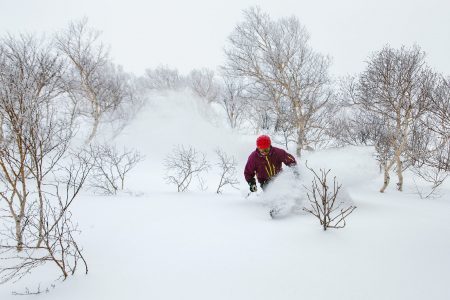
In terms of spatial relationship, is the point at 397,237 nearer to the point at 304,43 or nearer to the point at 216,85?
the point at 304,43

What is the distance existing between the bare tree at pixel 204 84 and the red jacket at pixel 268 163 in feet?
86.2

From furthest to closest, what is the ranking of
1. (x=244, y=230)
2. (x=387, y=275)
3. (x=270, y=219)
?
(x=270, y=219) < (x=244, y=230) < (x=387, y=275)

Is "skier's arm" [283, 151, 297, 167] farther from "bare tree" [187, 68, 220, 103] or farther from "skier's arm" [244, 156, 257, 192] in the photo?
"bare tree" [187, 68, 220, 103]

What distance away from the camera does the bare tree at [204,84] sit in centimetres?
3077

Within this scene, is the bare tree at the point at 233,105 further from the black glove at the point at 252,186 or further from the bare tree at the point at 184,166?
the black glove at the point at 252,186

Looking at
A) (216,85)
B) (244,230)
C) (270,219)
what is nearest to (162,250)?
(244,230)

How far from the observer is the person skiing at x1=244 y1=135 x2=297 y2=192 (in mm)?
4395

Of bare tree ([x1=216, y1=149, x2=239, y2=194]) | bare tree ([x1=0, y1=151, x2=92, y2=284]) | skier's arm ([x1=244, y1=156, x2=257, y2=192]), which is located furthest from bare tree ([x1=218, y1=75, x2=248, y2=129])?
bare tree ([x1=0, y1=151, x2=92, y2=284])

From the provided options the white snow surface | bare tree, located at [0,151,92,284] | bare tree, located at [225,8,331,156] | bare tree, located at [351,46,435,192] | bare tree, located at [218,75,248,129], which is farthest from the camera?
bare tree, located at [218,75,248,129]

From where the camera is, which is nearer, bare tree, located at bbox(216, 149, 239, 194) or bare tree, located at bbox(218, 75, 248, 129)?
bare tree, located at bbox(216, 149, 239, 194)

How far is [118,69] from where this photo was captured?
27.3m

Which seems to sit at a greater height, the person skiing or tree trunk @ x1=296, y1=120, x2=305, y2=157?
tree trunk @ x1=296, y1=120, x2=305, y2=157

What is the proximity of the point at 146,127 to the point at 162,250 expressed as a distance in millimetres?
18948

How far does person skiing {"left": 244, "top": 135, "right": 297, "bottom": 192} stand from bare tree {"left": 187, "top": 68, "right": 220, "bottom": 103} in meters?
26.3
